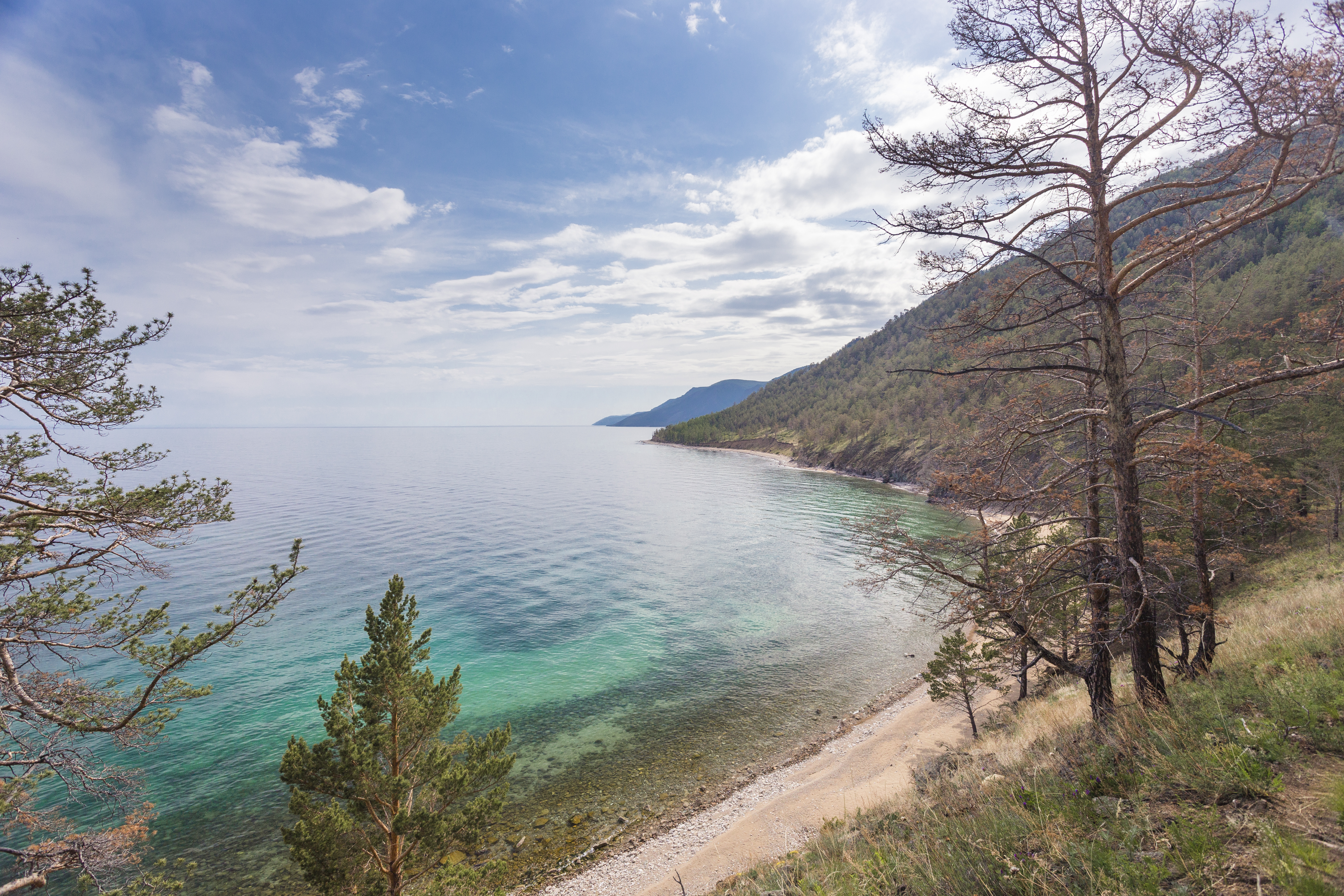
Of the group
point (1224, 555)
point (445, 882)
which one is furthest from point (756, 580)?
point (445, 882)

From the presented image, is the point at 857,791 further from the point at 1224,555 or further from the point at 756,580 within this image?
the point at 756,580

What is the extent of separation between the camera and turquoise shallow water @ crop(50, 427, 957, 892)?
54.5 feet

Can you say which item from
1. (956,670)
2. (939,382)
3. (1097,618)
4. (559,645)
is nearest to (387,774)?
(939,382)

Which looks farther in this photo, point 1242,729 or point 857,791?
point 857,791

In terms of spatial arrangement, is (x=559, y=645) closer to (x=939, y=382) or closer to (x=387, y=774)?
(x=387, y=774)

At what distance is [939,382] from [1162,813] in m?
6.12

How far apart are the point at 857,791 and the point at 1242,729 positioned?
11.7 m

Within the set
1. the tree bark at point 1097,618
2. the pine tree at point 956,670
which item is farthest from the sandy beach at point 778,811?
the tree bark at point 1097,618

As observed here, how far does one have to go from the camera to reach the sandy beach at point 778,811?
12.8 meters

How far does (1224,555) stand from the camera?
38.6 feet

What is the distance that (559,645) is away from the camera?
28.6m

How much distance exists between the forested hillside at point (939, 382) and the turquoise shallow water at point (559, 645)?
7656mm

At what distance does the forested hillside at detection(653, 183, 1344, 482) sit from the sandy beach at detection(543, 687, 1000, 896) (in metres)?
10.5

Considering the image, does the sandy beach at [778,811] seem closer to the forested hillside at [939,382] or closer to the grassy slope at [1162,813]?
the grassy slope at [1162,813]
